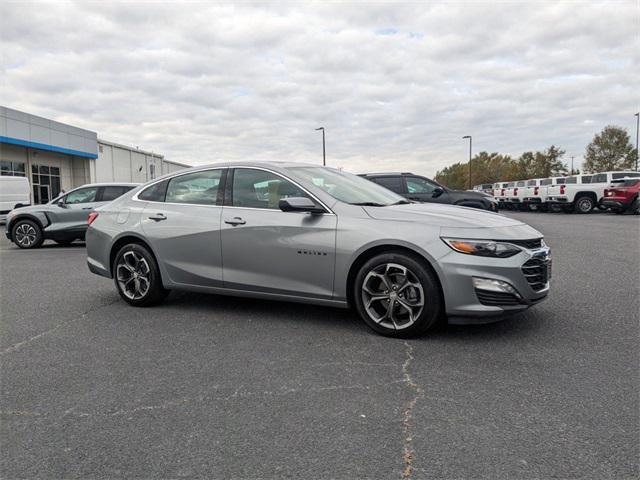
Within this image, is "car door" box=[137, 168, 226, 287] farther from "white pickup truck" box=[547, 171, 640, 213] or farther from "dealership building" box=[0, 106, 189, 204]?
"dealership building" box=[0, 106, 189, 204]

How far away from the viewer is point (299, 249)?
476 centimetres

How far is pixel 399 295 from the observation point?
14.3ft

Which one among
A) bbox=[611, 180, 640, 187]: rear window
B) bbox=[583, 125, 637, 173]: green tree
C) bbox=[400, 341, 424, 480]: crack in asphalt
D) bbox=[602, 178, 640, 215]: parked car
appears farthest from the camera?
bbox=[583, 125, 637, 173]: green tree

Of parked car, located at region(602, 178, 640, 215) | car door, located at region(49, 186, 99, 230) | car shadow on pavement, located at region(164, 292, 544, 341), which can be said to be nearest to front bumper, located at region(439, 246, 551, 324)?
car shadow on pavement, located at region(164, 292, 544, 341)

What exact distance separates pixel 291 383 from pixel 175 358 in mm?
1069

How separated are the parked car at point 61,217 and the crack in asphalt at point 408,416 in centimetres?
1058

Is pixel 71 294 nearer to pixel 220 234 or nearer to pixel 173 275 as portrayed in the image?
pixel 173 275

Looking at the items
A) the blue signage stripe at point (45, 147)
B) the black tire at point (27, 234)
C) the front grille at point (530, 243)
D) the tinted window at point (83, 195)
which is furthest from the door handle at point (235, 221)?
the blue signage stripe at point (45, 147)

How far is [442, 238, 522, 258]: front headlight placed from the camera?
4.18 metres

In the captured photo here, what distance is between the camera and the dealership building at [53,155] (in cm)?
3027

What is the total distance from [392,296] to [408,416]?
150 centimetres

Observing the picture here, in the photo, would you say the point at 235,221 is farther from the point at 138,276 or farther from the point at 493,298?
the point at 493,298

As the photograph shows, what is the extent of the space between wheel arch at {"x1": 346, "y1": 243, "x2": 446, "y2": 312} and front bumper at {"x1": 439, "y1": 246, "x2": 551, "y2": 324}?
86mm

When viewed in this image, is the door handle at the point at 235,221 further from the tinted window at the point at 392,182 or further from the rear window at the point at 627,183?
the rear window at the point at 627,183
